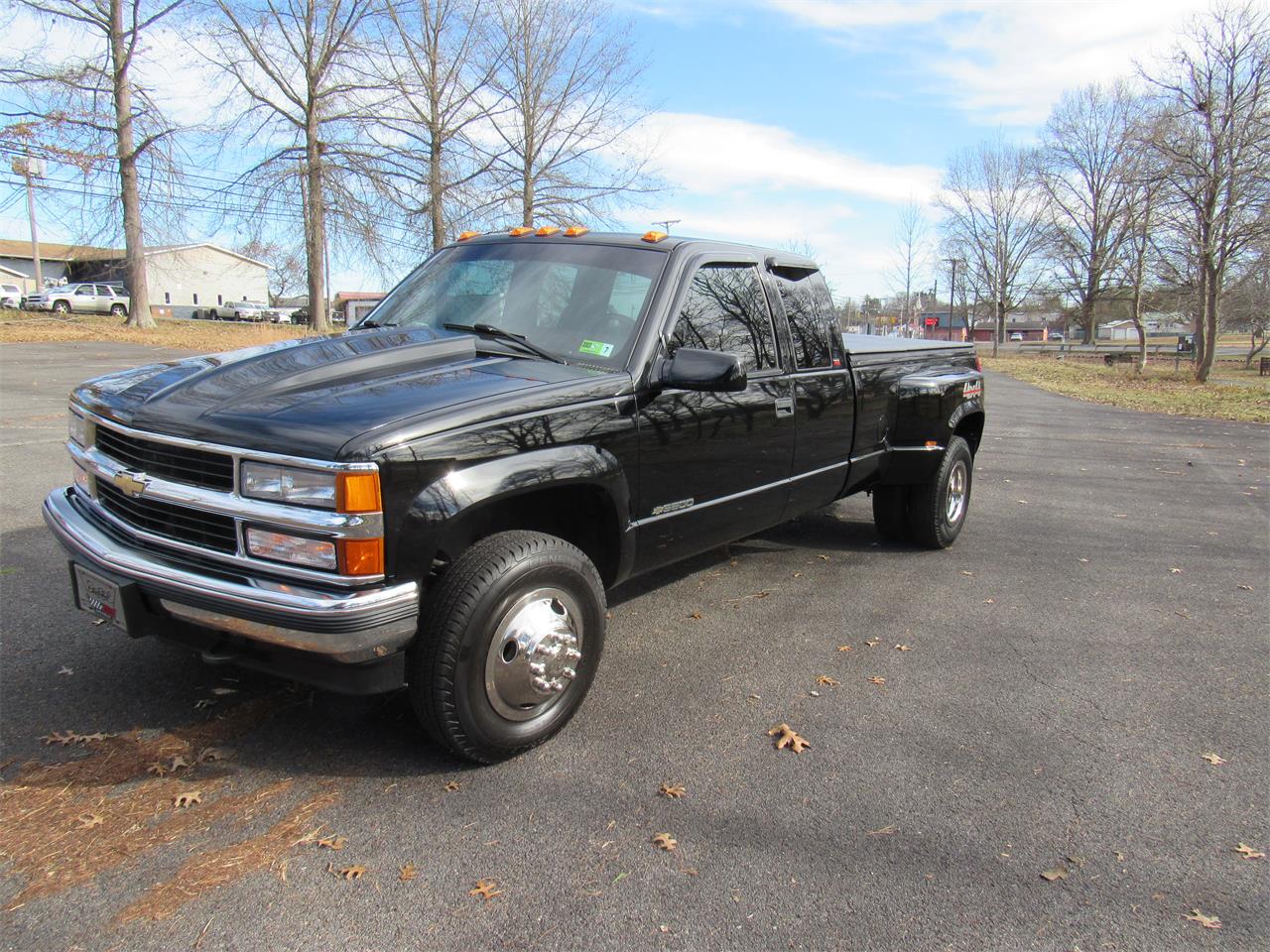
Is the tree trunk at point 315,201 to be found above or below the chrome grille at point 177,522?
above

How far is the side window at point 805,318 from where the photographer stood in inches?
186

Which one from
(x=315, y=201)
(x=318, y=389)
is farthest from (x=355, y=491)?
(x=315, y=201)

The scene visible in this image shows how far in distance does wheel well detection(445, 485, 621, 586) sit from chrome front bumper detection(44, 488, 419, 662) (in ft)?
1.55

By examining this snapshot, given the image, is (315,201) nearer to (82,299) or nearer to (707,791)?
(82,299)

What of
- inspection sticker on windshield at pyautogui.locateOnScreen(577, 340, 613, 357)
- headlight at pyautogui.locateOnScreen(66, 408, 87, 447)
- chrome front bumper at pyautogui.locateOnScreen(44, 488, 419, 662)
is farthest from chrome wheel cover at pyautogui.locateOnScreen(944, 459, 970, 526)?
headlight at pyautogui.locateOnScreen(66, 408, 87, 447)

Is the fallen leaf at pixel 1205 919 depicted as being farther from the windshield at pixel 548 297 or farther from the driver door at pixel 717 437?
the windshield at pixel 548 297

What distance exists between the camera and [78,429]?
366 centimetres

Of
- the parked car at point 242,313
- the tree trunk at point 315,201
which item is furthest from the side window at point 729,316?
the parked car at point 242,313

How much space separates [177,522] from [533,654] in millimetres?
1297

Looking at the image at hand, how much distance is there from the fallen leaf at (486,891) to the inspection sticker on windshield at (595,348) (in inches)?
81.8

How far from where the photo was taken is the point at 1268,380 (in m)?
28.7

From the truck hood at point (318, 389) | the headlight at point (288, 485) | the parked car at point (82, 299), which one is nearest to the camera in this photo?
the headlight at point (288, 485)

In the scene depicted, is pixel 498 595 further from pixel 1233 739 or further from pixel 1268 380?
pixel 1268 380

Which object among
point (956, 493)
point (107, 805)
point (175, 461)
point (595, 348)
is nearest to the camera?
point (107, 805)
